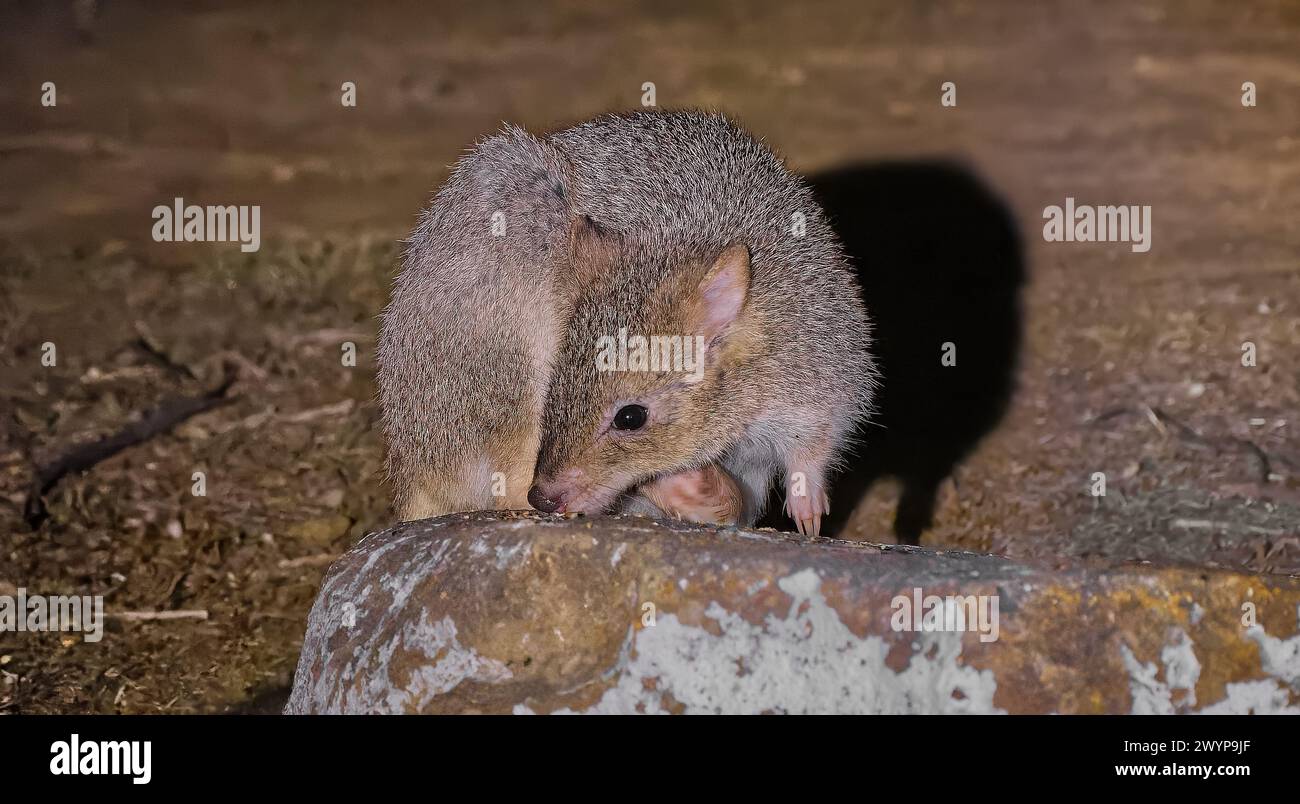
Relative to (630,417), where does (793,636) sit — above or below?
below

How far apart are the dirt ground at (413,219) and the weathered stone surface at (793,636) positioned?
3397 millimetres

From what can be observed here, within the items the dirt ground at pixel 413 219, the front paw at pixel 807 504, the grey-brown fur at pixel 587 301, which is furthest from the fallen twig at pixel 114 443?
the front paw at pixel 807 504

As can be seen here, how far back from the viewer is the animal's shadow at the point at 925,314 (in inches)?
311

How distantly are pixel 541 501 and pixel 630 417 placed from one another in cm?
45

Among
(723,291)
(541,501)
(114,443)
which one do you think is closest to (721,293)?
(723,291)

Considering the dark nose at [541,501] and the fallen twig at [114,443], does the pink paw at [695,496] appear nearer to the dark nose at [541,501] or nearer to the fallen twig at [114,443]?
the dark nose at [541,501]

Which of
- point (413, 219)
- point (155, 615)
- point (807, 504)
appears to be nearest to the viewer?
point (807, 504)

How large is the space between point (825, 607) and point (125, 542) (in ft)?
16.9

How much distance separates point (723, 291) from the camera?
16.9ft

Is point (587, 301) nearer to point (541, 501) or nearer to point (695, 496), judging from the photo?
point (541, 501)

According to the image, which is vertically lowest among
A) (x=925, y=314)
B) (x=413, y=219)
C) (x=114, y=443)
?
(x=114, y=443)

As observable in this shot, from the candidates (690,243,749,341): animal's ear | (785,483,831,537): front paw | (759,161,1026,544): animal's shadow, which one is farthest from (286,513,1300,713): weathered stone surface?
(759,161,1026,544): animal's shadow

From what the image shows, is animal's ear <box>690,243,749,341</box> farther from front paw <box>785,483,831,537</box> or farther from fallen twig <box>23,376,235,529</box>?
fallen twig <box>23,376,235,529</box>

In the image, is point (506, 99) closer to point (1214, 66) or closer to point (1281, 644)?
point (1214, 66)
